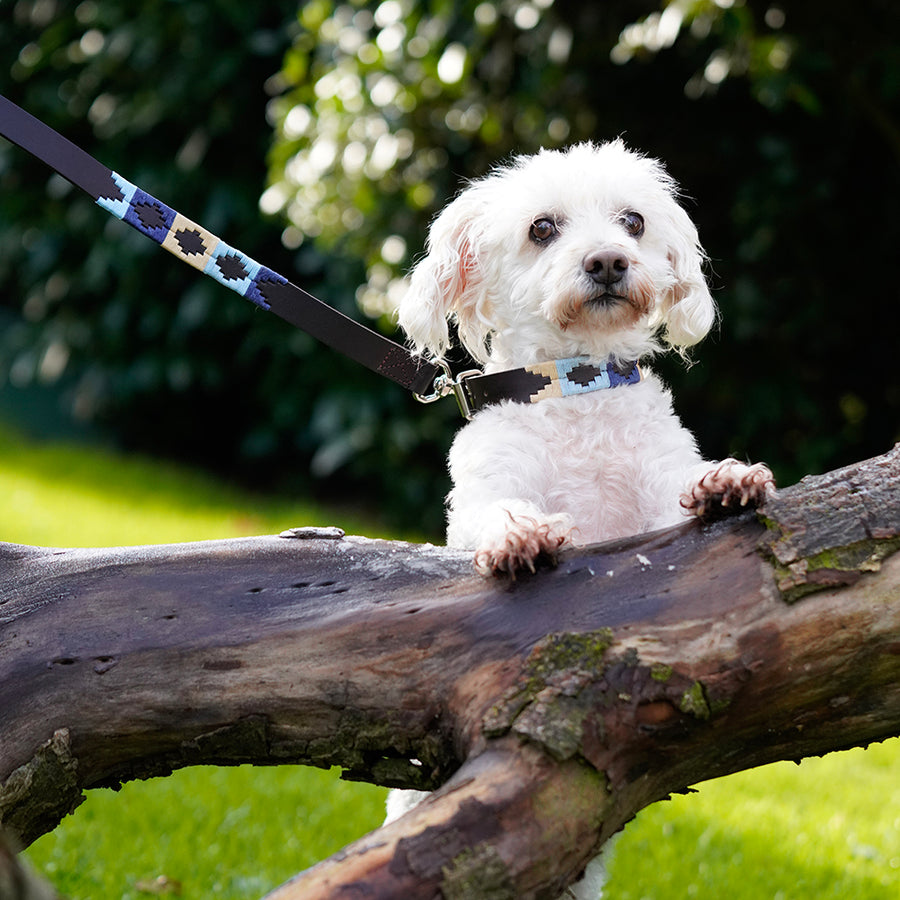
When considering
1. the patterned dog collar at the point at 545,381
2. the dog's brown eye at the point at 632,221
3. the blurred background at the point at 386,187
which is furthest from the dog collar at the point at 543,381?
the blurred background at the point at 386,187

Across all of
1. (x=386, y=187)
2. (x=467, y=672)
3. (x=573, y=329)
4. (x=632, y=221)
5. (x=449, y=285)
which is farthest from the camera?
(x=386, y=187)

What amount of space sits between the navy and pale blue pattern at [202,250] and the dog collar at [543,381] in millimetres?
581

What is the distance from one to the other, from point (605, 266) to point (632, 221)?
0.33m

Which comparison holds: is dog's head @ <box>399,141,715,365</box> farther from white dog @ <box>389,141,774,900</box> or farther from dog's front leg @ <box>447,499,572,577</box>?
dog's front leg @ <box>447,499,572,577</box>

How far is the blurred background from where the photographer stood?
580 centimetres

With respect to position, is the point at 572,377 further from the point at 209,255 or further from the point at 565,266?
the point at 209,255

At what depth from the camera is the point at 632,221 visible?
3037 mm

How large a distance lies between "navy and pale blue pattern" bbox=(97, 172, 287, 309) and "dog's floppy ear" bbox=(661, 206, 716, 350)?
42.2 inches

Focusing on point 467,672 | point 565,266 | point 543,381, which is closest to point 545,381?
point 543,381

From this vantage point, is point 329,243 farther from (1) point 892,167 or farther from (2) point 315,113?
(1) point 892,167

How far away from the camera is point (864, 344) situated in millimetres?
7070

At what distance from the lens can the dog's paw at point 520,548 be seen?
7.53ft

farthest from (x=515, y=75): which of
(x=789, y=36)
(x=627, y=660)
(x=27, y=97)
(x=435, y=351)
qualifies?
(x=627, y=660)

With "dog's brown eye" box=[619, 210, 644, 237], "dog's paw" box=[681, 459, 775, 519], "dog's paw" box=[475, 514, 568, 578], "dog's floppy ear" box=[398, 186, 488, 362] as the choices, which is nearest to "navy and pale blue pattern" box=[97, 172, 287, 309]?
"dog's floppy ear" box=[398, 186, 488, 362]
